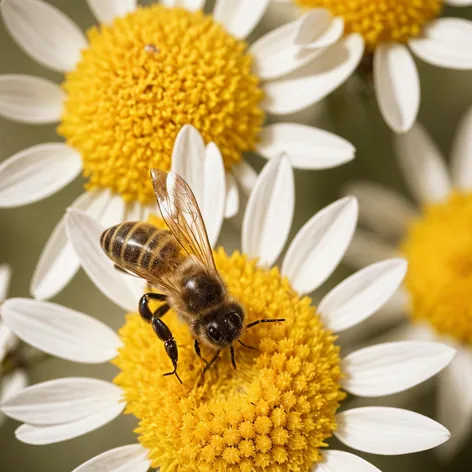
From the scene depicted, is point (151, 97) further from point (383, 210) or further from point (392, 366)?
point (383, 210)

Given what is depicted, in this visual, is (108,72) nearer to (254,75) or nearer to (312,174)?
(254,75)

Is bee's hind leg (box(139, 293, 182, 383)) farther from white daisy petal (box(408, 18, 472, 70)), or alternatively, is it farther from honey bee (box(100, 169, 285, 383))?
white daisy petal (box(408, 18, 472, 70))

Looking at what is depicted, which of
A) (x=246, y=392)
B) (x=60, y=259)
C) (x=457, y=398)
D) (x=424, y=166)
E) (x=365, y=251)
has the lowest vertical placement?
(x=457, y=398)

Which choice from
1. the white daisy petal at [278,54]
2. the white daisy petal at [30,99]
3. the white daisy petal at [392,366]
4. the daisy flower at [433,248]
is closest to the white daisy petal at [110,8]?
the white daisy petal at [30,99]

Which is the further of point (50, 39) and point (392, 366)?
point (50, 39)

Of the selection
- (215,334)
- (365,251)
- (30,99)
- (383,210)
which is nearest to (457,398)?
(365,251)

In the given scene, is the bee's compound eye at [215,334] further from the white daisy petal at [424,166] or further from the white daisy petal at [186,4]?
the white daisy petal at [424,166]
